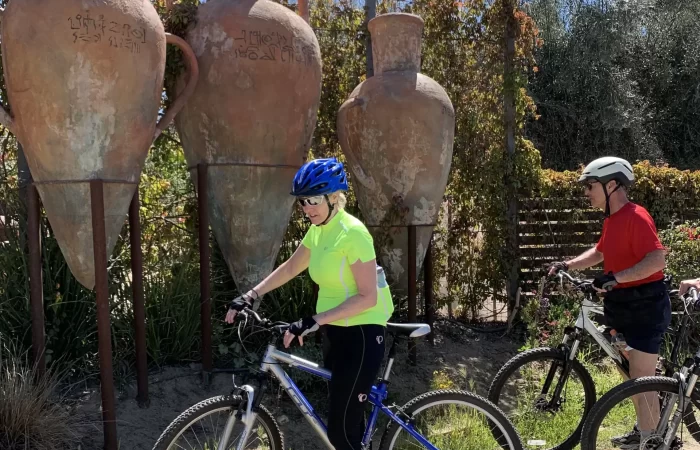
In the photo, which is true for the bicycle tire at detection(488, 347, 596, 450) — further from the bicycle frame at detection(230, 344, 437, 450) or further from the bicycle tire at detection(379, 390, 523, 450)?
the bicycle frame at detection(230, 344, 437, 450)

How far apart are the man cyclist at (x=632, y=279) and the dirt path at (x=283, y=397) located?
1.36 m

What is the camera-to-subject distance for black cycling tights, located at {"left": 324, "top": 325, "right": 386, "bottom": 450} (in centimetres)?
261

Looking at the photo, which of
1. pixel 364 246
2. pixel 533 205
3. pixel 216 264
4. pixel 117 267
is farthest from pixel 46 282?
pixel 533 205

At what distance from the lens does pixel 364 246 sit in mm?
2533

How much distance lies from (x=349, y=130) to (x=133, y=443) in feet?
9.31

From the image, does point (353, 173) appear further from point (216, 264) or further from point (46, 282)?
point (46, 282)

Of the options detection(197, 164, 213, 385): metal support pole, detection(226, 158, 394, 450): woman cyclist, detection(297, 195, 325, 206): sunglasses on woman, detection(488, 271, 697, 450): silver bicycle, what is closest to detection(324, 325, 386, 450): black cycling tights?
detection(226, 158, 394, 450): woman cyclist

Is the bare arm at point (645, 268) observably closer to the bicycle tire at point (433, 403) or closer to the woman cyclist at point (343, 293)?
the bicycle tire at point (433, 403)

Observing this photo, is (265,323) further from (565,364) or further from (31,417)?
(565,364)

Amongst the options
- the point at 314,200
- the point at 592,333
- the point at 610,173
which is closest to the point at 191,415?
the point at 314,200

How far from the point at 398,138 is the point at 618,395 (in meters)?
2.66

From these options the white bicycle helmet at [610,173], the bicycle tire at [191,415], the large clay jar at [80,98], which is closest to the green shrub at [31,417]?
the large clay jar at [80,98]

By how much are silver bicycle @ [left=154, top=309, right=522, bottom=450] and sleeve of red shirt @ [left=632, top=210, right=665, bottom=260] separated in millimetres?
1137

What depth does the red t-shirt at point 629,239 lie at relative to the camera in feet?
10.7
